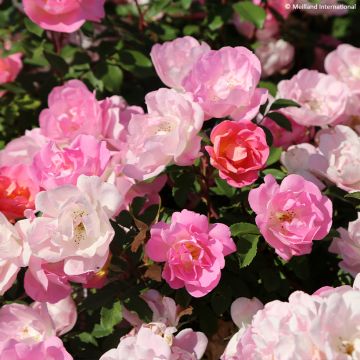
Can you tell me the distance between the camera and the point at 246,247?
4.02 feet

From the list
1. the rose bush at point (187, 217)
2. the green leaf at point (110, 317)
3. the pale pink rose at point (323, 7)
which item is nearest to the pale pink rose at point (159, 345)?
the rose bush at point (187, 217)

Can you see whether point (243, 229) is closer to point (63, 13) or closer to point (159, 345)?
point (159, 345)

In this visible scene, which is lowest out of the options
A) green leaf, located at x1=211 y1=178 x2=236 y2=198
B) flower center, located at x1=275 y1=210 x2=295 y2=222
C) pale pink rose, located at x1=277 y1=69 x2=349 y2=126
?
green leaf, located at x1=211 y1=178 x2=236 y2=198

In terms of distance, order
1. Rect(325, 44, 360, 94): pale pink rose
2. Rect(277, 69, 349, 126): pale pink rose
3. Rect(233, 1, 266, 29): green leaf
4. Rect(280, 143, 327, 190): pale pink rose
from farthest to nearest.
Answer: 1. Rect(233, 1, 266, 29): green leaf
2. Rect(325, 44, 360, 94): pale pink rose
3. Rect(277, 69, 349, 126): pale pink rose
4. Rect(280, 143, 327, 190): pale pink rose

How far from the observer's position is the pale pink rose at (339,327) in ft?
3.05

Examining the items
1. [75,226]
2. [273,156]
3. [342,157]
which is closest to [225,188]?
[273,156]

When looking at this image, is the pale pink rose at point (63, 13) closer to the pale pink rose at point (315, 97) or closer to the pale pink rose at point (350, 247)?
the pale pink rose at point (315, 97)

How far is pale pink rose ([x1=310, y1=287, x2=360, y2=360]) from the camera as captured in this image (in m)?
0.93

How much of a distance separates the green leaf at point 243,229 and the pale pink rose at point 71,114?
1.37ft

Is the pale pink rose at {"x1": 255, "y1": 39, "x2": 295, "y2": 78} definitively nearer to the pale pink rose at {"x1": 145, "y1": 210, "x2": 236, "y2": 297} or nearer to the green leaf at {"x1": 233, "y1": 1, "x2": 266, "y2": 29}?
the green leaf at {"x1": 233, "y1": 1, "x2": 266, "y2": 29}

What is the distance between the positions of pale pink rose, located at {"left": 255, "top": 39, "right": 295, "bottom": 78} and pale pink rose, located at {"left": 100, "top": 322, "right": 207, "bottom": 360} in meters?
1.13

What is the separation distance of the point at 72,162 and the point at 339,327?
0.58m

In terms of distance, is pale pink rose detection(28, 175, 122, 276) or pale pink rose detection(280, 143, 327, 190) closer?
pale pink rose detection(28, 175, 122, 276)

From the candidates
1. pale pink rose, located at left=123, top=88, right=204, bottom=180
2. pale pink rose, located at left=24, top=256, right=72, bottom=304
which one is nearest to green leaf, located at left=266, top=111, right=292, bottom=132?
pale pink rose, located at left=123, top=88, right=204, bottom=180
